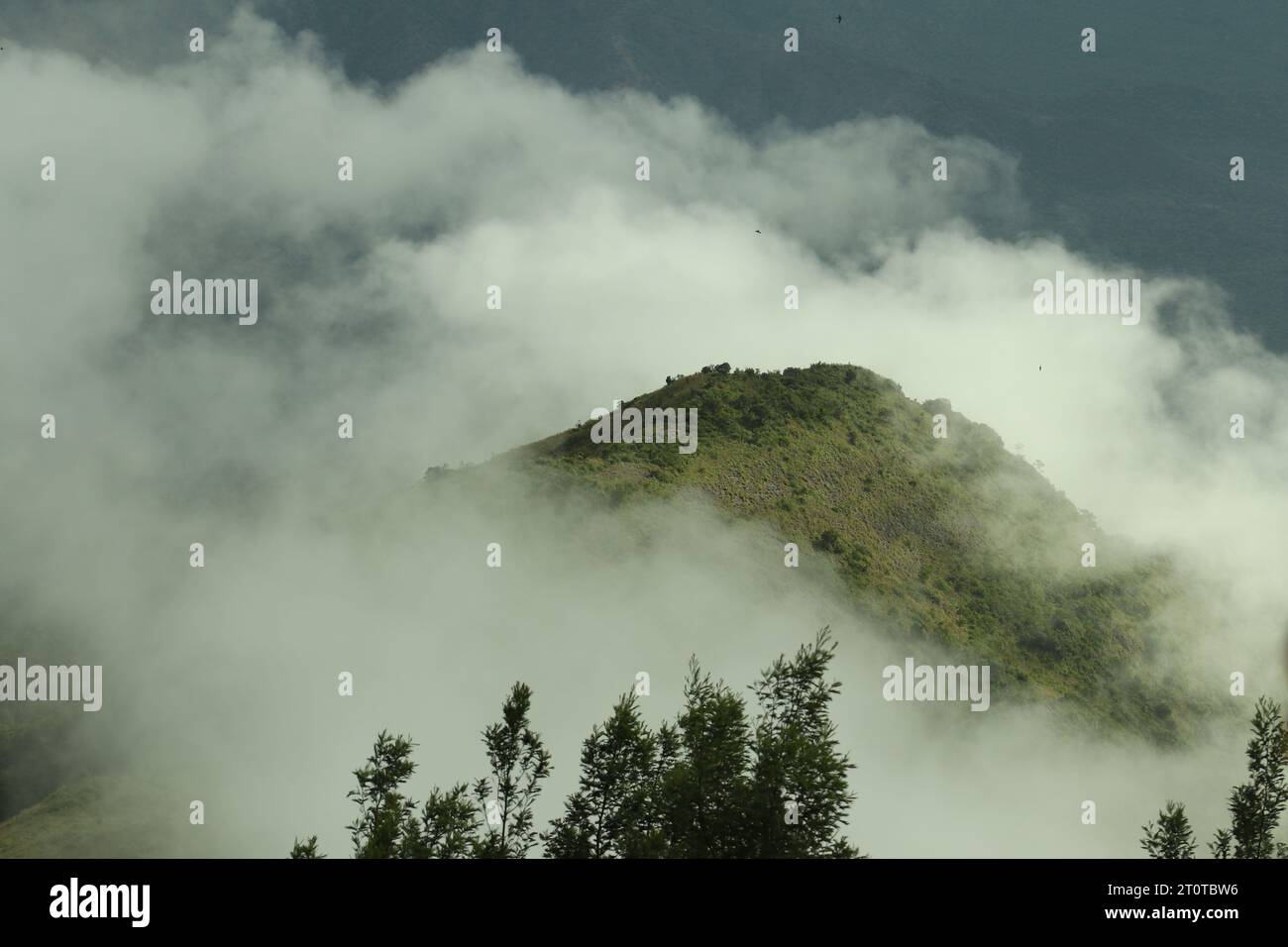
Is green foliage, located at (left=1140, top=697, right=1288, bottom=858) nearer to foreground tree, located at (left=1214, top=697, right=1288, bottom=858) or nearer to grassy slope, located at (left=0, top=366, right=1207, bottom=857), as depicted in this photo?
foreground tree, located at (left=1214, top=697, right=1288, bottom=858)

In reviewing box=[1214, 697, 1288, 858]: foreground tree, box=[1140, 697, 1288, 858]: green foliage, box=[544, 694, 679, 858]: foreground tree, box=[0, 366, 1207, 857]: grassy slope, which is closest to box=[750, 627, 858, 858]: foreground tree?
box=[544, 694, 679, 858]: foreground tree

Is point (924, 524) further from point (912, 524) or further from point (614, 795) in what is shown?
point (614, 795)

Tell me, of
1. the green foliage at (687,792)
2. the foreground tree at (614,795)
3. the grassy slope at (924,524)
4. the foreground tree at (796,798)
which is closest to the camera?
the foreground tree at (796,798)

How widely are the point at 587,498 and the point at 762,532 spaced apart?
48.3 ft

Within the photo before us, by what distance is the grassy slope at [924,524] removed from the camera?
100m

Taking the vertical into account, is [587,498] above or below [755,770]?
above

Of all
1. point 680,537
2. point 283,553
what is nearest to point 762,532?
point 680,537

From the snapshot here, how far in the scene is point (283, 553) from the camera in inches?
4190

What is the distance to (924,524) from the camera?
4284 inches

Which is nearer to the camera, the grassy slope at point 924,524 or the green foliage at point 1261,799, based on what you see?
the green foliage at point 1261,799

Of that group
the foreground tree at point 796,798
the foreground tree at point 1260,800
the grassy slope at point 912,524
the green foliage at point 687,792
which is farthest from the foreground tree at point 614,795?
the grassy slope at point 912,524

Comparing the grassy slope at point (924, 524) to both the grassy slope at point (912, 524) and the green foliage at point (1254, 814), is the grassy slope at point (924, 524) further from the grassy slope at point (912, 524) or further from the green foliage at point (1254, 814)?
the green foliage at point (1254, 814)

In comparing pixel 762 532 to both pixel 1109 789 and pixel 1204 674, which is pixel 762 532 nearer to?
pixel 1109 789

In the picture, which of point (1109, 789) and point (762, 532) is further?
point (762, 532)
